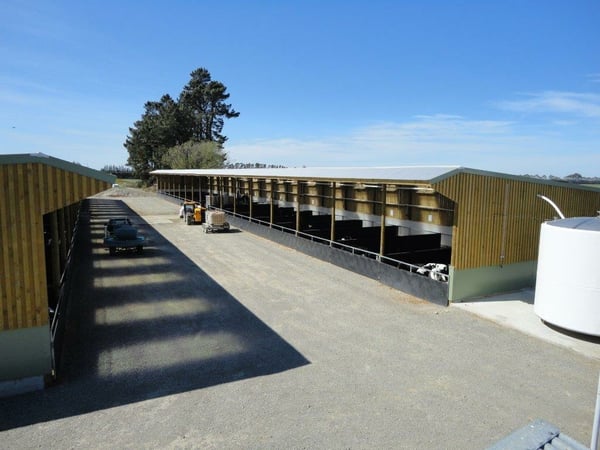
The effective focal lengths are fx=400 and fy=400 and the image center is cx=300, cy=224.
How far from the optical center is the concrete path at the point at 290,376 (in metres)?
5.83

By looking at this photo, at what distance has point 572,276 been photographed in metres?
9.27

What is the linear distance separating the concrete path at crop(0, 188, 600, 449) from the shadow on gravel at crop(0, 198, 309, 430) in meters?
0.04

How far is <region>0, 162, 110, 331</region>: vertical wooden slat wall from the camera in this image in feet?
21.6

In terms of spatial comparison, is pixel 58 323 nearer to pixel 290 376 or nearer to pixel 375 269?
pixel 290 376

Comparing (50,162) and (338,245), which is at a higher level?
(50,162)

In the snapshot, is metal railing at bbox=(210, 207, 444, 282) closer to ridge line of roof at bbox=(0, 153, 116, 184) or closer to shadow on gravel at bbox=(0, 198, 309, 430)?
shadow on gravel at bbox=(0, 198, 309, 430)

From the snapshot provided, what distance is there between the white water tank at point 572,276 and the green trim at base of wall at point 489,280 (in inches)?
87.7

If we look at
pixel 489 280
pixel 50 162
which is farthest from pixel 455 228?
pixel 50 162

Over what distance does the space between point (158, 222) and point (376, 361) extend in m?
24.7

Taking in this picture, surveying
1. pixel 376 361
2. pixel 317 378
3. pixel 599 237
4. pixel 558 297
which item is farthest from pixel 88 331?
pixel 599 237

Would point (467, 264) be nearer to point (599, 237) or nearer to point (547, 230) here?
point (547, 230)

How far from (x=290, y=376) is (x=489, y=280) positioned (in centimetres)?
809

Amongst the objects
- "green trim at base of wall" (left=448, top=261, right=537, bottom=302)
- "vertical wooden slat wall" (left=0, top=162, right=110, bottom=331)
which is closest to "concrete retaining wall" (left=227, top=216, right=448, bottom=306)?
"green trim at base of wall" (left=448, top=261, right=537, bottom=302)

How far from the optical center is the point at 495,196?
40.5 ft
